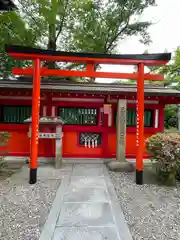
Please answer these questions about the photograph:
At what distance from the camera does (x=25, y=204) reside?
3535 millimetres

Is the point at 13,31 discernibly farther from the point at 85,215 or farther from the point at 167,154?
the point at 85,215

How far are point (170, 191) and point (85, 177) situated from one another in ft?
7.86

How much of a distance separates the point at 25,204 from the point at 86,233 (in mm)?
1567

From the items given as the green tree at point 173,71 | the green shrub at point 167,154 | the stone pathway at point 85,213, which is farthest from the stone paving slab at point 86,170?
the green tree at point 173,71

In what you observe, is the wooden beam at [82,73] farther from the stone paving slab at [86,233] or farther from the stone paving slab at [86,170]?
the stone paving slab at [86,233]

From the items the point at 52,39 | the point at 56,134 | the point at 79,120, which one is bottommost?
the point at 56,134

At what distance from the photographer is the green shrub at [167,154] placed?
4.42m

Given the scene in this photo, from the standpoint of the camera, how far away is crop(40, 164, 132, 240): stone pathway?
2.65 metres

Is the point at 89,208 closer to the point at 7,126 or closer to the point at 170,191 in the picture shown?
the point at 170,191

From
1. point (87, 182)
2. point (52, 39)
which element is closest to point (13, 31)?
point (52, 39)

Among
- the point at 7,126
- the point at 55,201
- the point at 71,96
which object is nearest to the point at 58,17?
the point at 71,96

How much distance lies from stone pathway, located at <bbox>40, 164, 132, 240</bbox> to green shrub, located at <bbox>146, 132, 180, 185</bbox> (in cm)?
151

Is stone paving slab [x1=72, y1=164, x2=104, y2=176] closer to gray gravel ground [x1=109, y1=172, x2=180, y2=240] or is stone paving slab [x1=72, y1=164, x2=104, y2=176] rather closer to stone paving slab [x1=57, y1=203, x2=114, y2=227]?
gray gravel ground [x1=109, y1=172, x2=180, y2=240]

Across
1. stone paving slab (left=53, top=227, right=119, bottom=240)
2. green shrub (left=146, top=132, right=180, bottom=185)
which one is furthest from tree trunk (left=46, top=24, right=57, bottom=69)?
stone paving slab (left=53, top=227, right=119, bottom=240)
